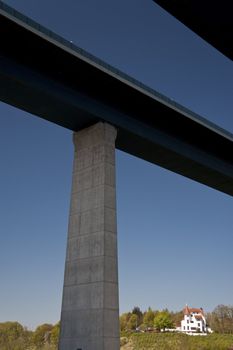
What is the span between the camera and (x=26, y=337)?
13088cm

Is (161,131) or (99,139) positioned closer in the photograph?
(99,139)

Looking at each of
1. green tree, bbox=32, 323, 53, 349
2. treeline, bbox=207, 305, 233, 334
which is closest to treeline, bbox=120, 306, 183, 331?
treeline, bbox=207, 305, 233, 334

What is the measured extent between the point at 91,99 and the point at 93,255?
8616mm

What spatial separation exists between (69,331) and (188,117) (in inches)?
570

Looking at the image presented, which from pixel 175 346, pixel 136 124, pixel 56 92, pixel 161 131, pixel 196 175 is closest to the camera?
pixel 56 92

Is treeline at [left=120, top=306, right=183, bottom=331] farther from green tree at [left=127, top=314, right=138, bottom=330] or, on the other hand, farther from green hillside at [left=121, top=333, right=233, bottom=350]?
green hillside at [left=121, top=333, right=233, bottom=350]

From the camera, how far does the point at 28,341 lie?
126812 millimetres

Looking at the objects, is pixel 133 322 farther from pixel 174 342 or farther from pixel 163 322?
pixel 174 342

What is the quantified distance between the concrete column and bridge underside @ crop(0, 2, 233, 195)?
1.68 m

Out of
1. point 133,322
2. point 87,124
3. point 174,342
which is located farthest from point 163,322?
point 87,124

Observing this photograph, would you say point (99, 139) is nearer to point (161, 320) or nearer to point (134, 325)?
point (161, 320)

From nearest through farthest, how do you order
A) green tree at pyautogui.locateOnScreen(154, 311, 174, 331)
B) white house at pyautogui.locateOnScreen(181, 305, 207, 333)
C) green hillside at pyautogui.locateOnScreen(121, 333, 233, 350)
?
green hillside at pyautogui.locateOnScreen(121, 333, 233, 350) < green tree at pyautogui.locateOnScreen(154, 311, 174, 331) < white house at pyautogui.locateOnScreen(181, 305, 207, 333)

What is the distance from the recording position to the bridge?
18.1 meters

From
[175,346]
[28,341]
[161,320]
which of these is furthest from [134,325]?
[175,346]
